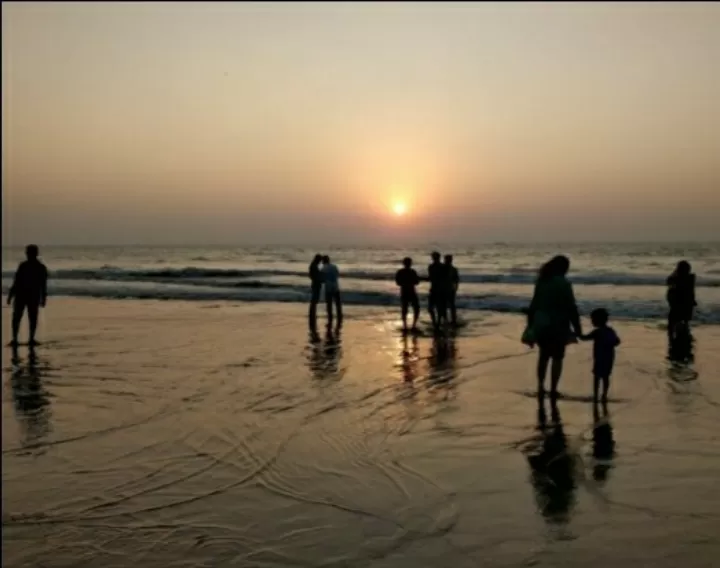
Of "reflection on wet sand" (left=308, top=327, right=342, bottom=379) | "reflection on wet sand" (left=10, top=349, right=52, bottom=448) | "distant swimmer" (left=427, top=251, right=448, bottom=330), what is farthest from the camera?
"distant swimmer" (left=427, top=251, right=448, bottom=330)

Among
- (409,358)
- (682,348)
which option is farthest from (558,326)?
(682,348)

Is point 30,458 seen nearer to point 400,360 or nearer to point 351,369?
point 351,369

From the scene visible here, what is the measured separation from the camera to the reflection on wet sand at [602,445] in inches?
260

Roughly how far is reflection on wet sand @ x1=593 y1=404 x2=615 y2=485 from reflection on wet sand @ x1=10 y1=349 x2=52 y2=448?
5390mm

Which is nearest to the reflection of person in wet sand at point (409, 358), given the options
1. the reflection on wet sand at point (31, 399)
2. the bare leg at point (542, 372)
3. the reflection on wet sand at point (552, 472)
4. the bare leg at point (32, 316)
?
the bare leg at point (542, 372)

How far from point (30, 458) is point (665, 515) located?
5.51 metres

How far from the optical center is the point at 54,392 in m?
10.2

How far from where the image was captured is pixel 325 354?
46.0 ft

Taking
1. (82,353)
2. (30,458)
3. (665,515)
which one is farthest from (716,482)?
(82,353)

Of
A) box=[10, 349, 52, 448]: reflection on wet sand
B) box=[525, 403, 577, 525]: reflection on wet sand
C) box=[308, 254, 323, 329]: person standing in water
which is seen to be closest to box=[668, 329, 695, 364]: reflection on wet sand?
box=[525, 403, 577, 525]: reflection on wet sand

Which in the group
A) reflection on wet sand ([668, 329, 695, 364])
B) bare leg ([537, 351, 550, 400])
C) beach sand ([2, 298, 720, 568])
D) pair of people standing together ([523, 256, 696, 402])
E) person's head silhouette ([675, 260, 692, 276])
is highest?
person's head silhouette ([675, 260, 692, 276])

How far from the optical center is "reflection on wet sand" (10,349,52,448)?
7.98 m

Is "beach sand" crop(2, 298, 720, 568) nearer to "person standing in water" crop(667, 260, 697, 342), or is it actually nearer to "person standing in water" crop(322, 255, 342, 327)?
"person standing in water" crop(667, 260, 697, 342)

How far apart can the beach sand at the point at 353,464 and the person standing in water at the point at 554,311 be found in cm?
A: 79
